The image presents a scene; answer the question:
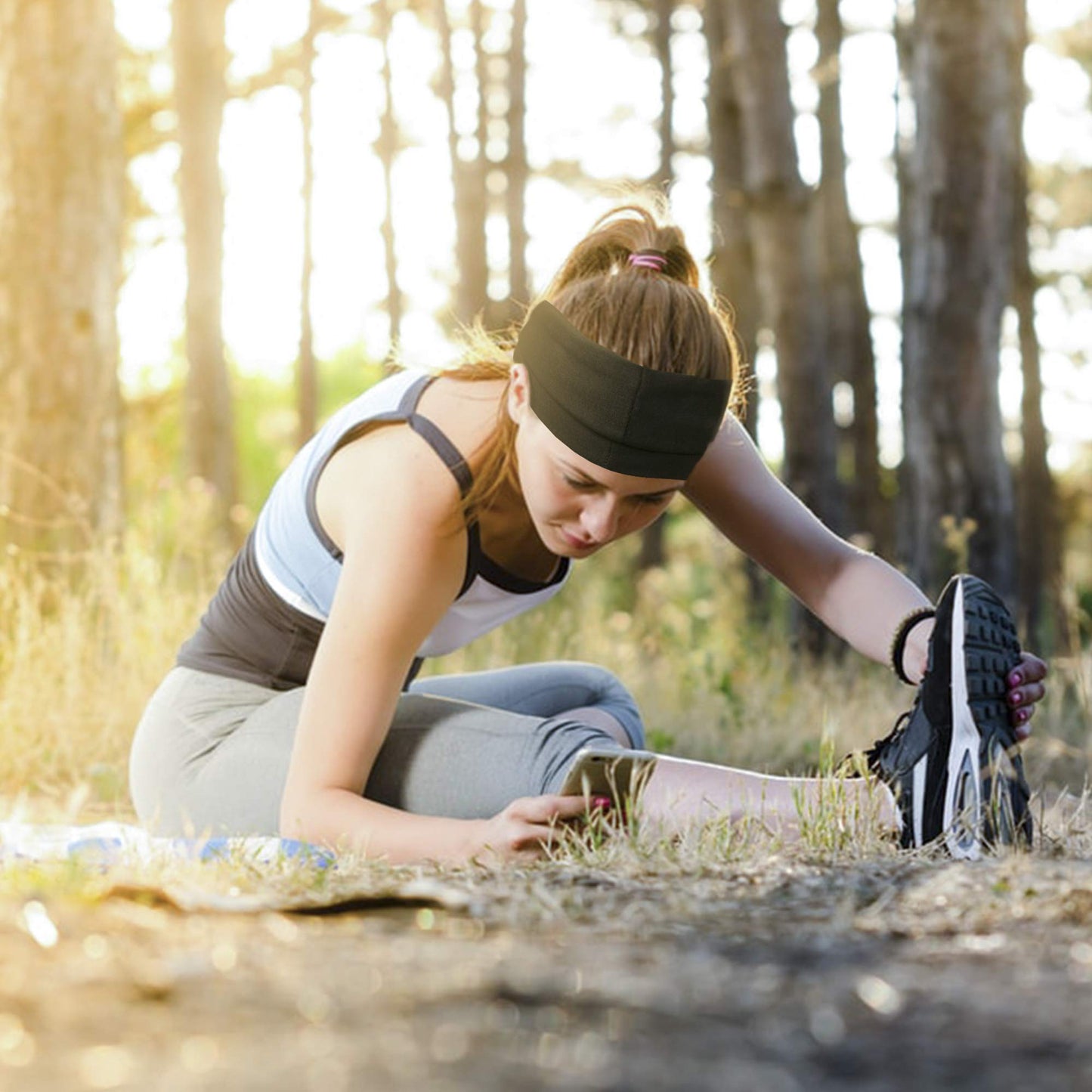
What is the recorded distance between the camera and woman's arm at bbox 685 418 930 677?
3654 mm

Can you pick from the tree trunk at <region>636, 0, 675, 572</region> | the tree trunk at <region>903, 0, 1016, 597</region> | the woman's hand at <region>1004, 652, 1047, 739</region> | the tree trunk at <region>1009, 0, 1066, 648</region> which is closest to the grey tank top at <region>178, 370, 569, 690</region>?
the woman's hand at <region>1004, 652, 1047, 739</region>

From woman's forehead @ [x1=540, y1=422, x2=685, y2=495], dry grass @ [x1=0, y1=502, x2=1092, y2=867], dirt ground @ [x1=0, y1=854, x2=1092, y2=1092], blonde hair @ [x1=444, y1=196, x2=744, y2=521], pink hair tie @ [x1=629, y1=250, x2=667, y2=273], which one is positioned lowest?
dry grass @ [x1=0, y1=502, x2=1092, y2=867]

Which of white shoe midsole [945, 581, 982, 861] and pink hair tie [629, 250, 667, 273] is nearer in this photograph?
white shoe midsole [945, 581, 982, 861]

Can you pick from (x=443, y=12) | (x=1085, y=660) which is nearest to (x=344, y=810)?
(x=1085, y=660)

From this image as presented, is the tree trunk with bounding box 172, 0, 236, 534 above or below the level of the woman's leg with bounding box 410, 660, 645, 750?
above

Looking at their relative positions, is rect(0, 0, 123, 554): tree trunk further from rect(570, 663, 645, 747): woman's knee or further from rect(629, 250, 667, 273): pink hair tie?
rect(629, 250, 667, 273): pink hair tie

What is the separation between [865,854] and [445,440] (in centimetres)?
112

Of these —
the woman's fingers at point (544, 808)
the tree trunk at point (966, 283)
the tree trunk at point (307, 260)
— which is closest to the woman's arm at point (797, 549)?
the woman's fingers at point (544, 808)

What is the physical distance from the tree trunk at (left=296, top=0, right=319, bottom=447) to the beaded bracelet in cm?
1139

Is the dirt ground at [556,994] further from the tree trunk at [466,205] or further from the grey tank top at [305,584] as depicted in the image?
the tree trunk at [466,205]

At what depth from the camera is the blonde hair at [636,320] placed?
10.4ft

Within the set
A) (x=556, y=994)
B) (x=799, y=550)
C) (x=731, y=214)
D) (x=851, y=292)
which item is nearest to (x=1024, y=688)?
(x=799, y=550)

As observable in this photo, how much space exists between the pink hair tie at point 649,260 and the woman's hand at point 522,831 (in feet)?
3.55

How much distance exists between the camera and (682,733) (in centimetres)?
589
